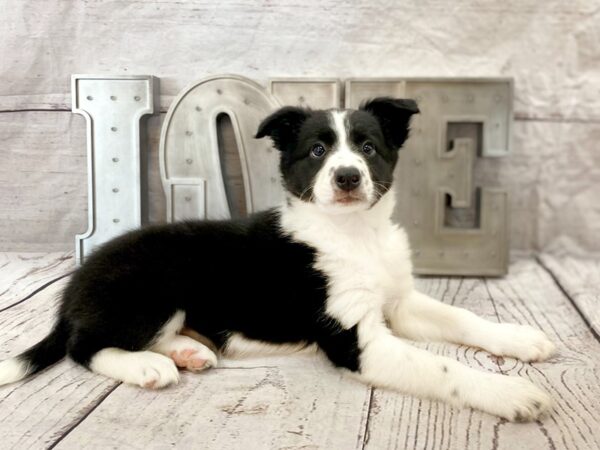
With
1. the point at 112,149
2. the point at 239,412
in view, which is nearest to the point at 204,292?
the point at 239,412

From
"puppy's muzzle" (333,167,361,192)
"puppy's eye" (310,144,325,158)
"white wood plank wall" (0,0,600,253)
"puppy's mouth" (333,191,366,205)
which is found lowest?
"puppy's mouth" (333,191,366,205)

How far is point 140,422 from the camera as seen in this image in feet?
5.04

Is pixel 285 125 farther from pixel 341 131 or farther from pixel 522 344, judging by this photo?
pixel 522 344

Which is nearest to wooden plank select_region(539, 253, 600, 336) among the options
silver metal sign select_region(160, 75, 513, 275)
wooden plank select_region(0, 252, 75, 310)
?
silver metal sign select_region(160, 75, 513, 275)

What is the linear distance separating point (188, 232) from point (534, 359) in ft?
4.03

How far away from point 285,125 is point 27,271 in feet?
5.21

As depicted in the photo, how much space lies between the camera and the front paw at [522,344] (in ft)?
6.30

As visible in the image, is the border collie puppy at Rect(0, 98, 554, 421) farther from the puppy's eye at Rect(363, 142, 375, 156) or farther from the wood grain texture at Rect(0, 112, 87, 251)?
the wood grain texture at Rect(0, 112, 87, 251)

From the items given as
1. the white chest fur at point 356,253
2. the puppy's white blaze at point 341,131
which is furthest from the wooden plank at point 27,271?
the puppy's white blaze at point 341,131

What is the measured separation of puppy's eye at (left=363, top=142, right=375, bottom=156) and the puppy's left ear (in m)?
0.12

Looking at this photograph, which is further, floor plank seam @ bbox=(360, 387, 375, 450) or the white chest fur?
the white chest fur

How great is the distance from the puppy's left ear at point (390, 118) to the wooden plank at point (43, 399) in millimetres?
1253

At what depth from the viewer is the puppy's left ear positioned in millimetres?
2111

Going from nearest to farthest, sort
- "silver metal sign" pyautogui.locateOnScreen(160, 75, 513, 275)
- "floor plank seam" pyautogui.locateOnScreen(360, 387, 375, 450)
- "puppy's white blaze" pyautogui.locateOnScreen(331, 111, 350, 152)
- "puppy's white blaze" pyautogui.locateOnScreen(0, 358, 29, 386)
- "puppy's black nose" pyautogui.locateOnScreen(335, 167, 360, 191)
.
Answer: "floor plank seam" pyautogui.locateOnScreen(360, 387, 375, 450) < "puppy's white blaze" pyautogui.locateOnScreen(0, 358, 29, 386) < "puppy's black nose" pyautogui.locateOnScreen(335, 167, 360, 191) < "puppy's white blaze" pyautogui.locateOnScreen(331, 111, 350, 152) < "silver metal sign" pyautogui.locateOnScreen(160, 75, 513, 275)
